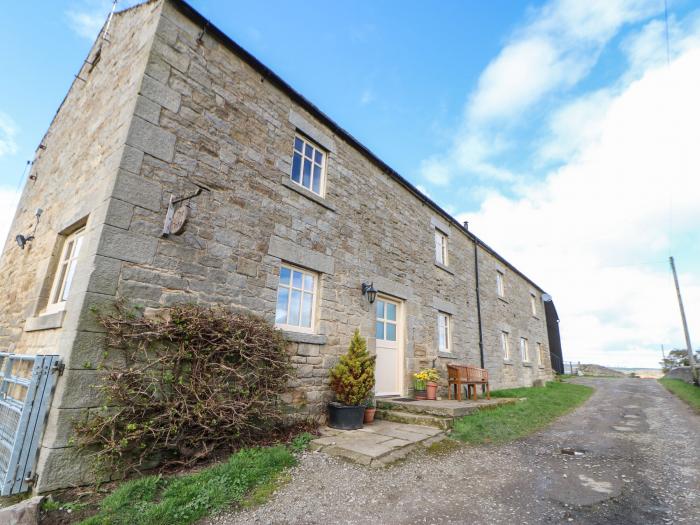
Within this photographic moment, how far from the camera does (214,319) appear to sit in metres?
4.27

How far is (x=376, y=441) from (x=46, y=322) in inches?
175

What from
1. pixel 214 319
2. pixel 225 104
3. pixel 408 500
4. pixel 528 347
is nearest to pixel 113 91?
pixel 225 104

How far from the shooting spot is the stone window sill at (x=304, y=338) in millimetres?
5352

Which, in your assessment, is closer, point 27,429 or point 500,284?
point 27,429

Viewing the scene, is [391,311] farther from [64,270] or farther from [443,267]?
[64,270]

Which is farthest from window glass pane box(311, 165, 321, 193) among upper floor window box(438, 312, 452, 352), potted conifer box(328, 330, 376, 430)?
upper floor window box(438, 312, 452, 352)

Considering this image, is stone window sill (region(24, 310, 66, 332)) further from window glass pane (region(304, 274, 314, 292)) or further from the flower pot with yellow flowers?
the flower pot with yellow flowers

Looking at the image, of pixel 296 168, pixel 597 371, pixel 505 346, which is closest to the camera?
pixel 296 168

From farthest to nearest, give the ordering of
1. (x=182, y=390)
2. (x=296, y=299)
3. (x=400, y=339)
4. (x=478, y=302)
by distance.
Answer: (x=478, y=302), (x=400, y=339), (x=296, y=299), (x=182, y=390)

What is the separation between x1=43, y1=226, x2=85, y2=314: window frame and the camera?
185 inches

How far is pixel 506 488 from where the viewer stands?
343cm

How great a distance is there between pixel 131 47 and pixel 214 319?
4469 mm

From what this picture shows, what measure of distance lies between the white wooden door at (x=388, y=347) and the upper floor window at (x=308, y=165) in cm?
283

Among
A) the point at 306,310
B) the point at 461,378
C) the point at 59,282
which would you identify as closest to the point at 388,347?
the point at 461,378
